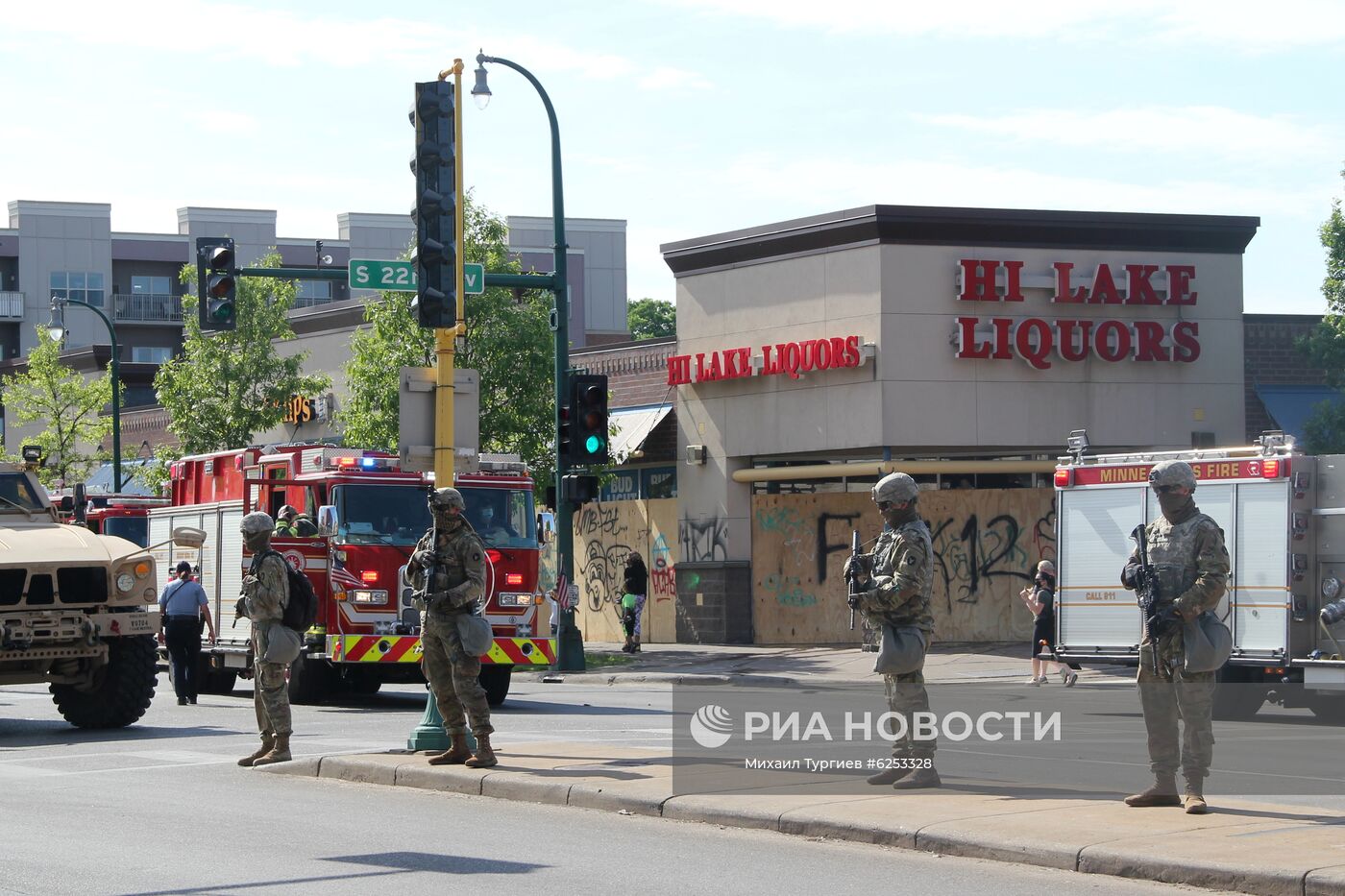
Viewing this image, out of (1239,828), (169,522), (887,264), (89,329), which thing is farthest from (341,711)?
(89,329)

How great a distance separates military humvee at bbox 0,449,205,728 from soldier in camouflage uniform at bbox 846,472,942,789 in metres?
7.94

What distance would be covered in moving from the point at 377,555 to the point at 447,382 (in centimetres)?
667

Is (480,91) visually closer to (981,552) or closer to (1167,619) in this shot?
(981,552)

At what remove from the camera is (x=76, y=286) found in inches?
3024

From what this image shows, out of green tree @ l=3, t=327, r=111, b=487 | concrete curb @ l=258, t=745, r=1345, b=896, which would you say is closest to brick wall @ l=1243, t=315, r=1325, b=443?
concrete curb @ l=258, t=745, r=1345, b=896

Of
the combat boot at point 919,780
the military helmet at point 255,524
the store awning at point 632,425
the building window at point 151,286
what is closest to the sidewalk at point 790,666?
the store awning at point 632,425

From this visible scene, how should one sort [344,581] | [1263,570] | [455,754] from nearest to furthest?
[455,754], [1263,570], [344,581]

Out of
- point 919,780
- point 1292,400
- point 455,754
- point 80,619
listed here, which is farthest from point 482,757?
point 1292,400

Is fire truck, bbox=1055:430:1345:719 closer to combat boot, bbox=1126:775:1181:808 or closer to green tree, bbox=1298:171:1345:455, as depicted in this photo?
combat boot, bbox=1126:775:1181:808

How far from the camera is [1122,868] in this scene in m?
8.45

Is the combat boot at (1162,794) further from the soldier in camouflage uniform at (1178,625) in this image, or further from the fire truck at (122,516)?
the fire truck at (122,516)

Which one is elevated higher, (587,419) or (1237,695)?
(587,419)

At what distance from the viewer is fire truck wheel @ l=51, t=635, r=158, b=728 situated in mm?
16672

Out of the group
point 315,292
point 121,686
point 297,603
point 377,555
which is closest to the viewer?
point 297,603
